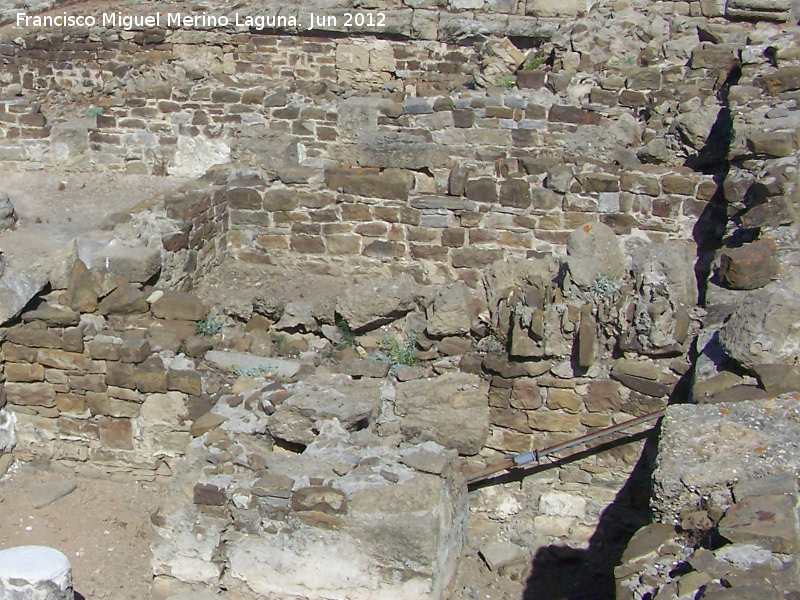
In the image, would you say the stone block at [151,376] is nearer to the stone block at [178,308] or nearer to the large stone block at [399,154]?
the stone block at [178,308]

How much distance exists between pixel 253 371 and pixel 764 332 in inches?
122

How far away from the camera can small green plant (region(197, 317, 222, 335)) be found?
21.0 feet

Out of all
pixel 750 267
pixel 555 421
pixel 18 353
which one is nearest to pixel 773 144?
pixel 750 267

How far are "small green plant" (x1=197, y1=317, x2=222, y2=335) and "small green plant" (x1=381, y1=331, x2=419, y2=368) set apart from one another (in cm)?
126

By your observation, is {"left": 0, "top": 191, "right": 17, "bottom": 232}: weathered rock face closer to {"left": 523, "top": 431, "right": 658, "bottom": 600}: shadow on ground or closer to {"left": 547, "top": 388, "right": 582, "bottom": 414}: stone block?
{"left": 547, "top": 388, "right": 582, "bottom": 414}: stone block

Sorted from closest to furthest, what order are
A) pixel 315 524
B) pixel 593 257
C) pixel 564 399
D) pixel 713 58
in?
pixel 315 524, pixel 564 399, pixel 593 257, pixel 713 58

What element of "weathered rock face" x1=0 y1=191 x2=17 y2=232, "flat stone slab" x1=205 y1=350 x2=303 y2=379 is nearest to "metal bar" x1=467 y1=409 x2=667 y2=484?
"flat stone slab" x1=205 y1=350 x2=303 y2=379

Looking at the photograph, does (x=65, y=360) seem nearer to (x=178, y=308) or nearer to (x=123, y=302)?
(x=123, y=302)

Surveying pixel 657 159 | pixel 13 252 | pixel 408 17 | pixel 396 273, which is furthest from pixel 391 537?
pixel 408 17

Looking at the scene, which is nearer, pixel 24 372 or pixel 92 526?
pixel 92 526

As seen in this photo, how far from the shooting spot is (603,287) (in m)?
5.52

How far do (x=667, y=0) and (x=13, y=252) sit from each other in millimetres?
8590

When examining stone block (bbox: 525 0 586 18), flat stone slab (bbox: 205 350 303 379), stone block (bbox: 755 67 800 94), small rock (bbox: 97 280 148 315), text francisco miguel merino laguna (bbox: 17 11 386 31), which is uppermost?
stone block (bbox: 525 0 586 18)

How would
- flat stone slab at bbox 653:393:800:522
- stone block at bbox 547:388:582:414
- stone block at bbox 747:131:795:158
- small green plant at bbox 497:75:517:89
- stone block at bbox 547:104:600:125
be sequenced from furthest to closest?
small green plant at bbox 497:75:517:89
stone block at bbox 547:104:600:125
stone block at bbox 747:131:795:158
stone block at bbox 547:388:582:414
flat stone slab at bbox 653:393:800:522
